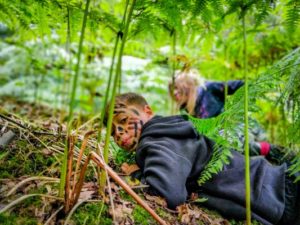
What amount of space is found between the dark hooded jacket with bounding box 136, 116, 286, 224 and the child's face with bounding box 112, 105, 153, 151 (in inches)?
2.6

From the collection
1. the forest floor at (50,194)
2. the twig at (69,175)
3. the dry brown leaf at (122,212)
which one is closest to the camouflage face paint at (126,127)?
the forest floor at (50,194)

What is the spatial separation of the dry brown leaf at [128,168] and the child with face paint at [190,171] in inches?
1.4

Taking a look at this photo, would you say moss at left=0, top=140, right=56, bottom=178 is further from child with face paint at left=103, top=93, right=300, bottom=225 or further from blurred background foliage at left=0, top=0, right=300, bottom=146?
blurred background foliage at left=0, top=0, right=300, bottom=146

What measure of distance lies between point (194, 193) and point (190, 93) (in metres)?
2.08

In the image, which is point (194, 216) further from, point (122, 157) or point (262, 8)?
point (262, 8)

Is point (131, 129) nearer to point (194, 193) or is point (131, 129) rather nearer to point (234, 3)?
point (194, 193)

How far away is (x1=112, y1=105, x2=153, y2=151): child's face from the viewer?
1.79 metres

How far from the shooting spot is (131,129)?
1.82 m

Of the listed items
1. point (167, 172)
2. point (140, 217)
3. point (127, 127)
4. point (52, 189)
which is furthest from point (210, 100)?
point (52, 189)

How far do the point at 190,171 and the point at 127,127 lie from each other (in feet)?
1.52

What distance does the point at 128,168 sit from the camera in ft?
5.42

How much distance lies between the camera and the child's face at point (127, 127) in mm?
1792

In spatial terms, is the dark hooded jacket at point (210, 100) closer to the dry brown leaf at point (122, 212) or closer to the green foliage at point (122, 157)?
the green foliage at point (122, 157)

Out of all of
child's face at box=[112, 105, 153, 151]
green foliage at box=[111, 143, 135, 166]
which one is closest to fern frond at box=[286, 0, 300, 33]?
child's face at box=[112, 105, 153, 151]
